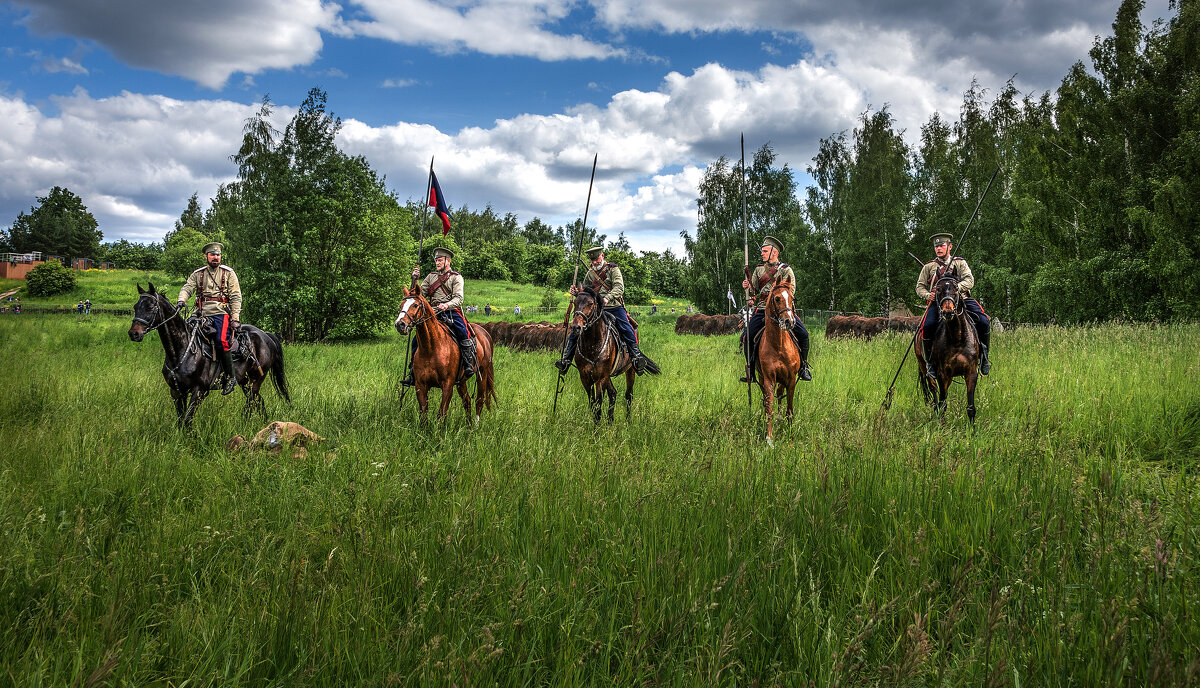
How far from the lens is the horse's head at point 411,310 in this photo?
22.7 ft

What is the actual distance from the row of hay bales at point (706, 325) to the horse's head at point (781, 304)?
25502 millimetres

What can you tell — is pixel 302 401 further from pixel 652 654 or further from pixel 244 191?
pixel 244 191

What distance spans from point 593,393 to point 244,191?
26.1m

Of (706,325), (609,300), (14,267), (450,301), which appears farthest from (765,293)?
(14,267)

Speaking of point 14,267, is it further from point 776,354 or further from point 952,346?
point 952,346

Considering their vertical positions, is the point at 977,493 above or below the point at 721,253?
below

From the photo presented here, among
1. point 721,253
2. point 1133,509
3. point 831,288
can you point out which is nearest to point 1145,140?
point 831,288

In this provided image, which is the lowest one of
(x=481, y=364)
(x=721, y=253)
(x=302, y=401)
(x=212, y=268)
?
(x=302, y=401)

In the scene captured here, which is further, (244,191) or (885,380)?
(244,191)

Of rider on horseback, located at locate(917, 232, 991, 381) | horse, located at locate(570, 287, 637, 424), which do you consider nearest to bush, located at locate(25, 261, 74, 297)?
horse, located at locate(570, 287, 637, 424)

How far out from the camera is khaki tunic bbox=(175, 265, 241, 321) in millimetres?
8484

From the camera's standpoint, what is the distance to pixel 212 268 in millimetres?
8594

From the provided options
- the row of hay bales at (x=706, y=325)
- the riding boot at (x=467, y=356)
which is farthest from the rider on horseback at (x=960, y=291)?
the row of hay bales at (x=706, y=325)

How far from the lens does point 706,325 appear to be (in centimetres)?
3512
